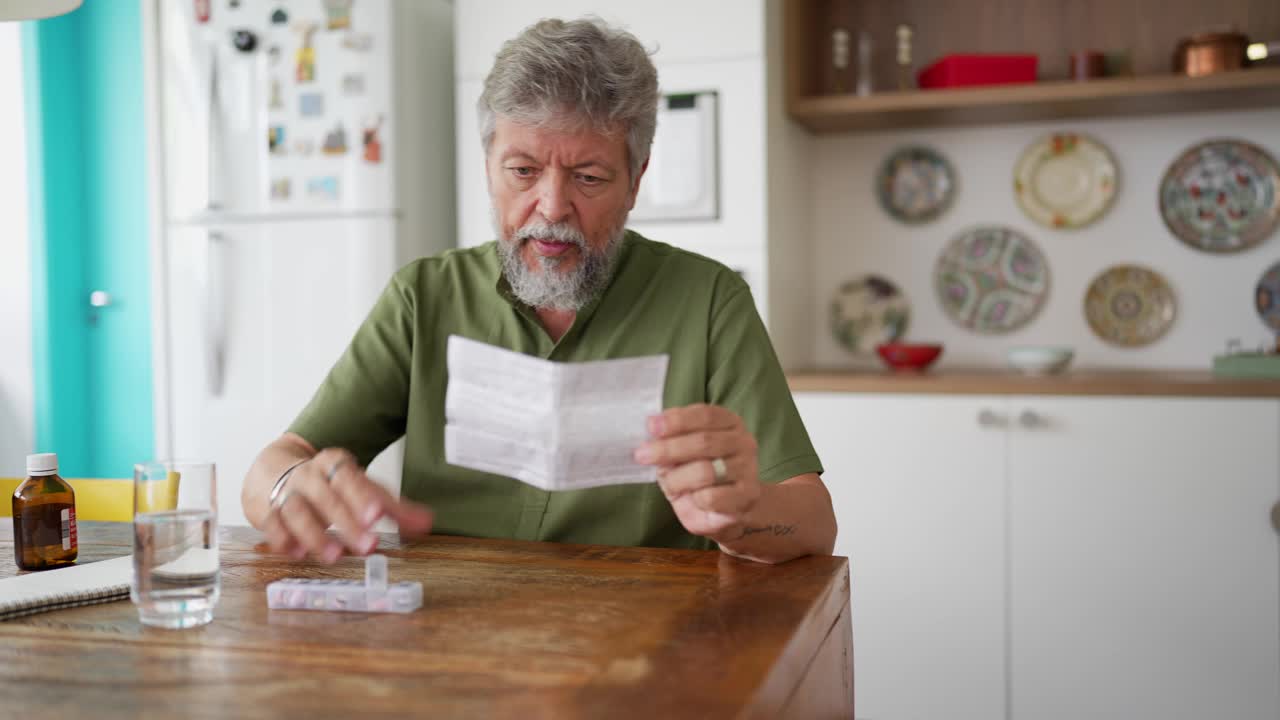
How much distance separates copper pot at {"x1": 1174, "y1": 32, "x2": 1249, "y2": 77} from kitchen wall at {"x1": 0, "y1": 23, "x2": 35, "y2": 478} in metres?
3.43

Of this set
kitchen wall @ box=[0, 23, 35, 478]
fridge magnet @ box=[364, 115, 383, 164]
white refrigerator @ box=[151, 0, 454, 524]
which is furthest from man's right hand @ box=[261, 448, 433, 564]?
kitchen wall @ box=[0, 23, 35, 478]

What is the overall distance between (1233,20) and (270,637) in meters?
3.05

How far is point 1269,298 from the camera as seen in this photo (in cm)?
298

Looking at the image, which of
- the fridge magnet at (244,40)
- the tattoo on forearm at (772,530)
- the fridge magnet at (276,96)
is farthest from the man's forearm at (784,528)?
the fridge magnet at (244,40)

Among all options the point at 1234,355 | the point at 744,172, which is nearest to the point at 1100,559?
the point at 1234,355

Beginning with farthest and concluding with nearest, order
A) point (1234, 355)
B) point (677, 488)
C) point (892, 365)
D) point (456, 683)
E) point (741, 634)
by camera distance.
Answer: point (892, 365)
point (1234, 355)
point (677, 488)
point (741, 634)
point (456, 683)

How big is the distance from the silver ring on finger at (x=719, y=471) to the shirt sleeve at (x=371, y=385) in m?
0.65

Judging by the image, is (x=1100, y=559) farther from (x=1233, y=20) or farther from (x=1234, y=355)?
(x=1233, y=20)

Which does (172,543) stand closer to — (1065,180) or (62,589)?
(62,589)

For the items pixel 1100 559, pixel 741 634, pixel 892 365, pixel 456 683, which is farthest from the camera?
pixel 892 365

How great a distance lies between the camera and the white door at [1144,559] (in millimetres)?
2385

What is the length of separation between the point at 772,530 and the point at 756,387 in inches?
13.4

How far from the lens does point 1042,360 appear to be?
2707mm

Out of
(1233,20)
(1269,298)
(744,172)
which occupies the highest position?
(1233,20)
